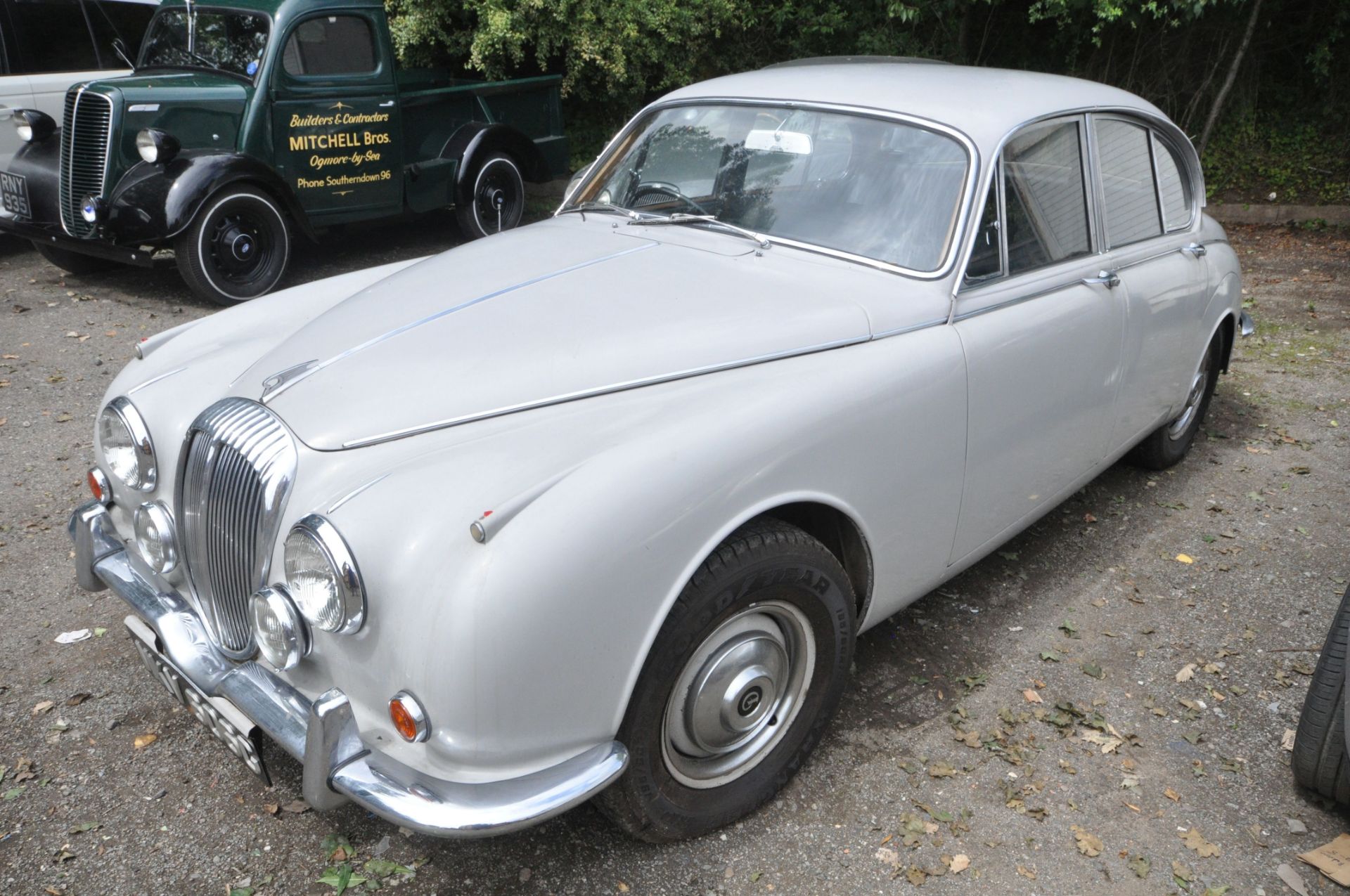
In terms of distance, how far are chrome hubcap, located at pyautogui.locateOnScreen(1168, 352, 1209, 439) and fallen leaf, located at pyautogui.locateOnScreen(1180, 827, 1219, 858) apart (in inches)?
96.8

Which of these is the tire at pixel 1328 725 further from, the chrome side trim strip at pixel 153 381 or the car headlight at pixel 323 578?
the chrome side trim strip at pixel 153 381

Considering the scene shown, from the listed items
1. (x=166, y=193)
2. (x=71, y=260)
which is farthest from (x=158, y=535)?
(x=71, y=260)

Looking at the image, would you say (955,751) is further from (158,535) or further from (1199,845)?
(158,535)

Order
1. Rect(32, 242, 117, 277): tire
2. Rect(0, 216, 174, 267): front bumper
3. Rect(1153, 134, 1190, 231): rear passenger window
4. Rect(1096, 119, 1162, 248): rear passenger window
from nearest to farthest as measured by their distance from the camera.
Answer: Rect(1096, 119, 1162, 248): rear passenger window → Rect(1153, 134, 1190, 231): rear passenger window → Rect(0, 216, 174, 267): front bumper → Rect(32, 242, 117, 277): tire

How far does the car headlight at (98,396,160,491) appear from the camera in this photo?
272cm

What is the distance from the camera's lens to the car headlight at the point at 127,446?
2.72 meters

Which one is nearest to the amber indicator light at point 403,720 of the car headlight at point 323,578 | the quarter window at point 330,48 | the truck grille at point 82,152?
the car headlight at point 323,578

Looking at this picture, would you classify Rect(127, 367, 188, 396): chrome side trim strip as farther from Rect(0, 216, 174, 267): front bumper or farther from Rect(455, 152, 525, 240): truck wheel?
Rect(455, 152, 525, 240): truck wheel

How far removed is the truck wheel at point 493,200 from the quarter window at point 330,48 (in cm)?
129

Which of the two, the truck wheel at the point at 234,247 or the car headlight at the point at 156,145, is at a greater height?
the car headlight at the point at 156,145

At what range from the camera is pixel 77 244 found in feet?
23.7

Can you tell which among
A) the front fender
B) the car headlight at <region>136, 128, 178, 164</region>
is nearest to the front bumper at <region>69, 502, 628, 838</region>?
the front fender

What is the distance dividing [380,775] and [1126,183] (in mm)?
3412

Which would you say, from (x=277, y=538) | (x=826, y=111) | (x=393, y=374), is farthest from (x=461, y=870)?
(x=826, y=111)
